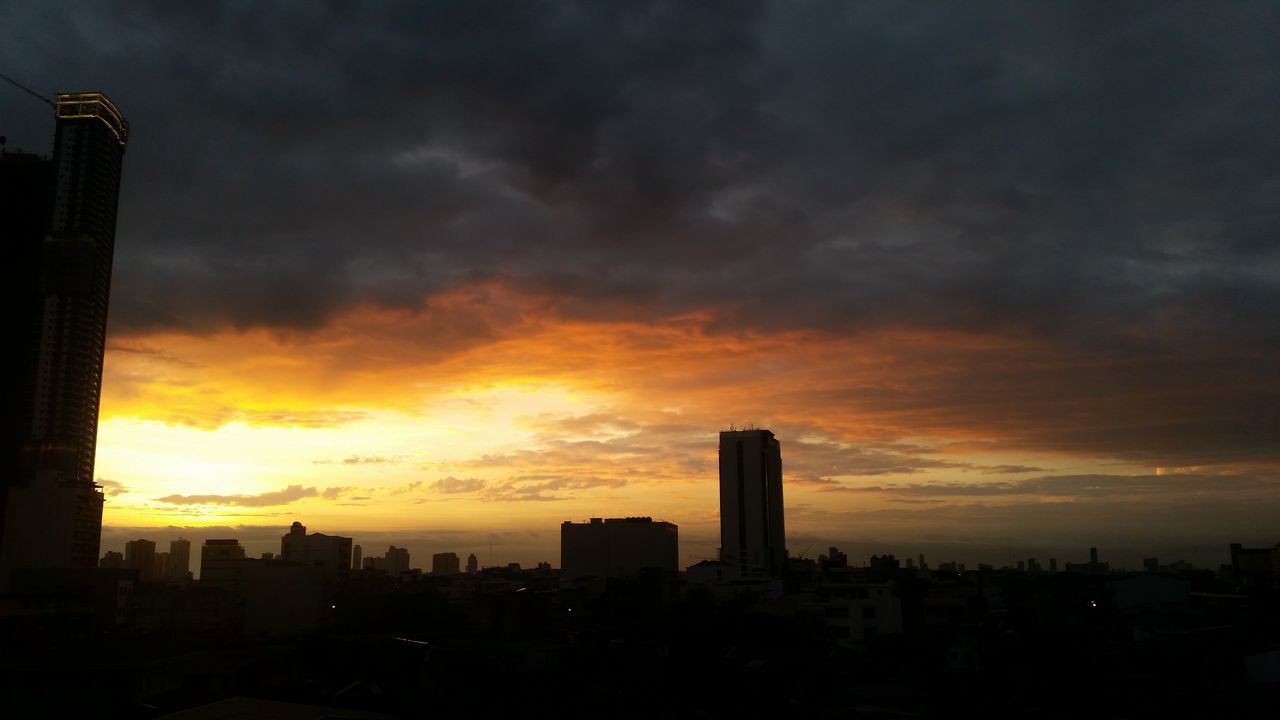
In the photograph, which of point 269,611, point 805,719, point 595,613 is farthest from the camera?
point 269,611

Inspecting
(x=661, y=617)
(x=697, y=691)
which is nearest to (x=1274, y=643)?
(x=697, y=691)

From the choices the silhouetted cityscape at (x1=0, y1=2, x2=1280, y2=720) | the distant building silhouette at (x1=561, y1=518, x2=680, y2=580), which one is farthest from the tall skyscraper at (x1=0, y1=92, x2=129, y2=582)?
the distant building silhouette at (x1=561, y1=518, x2=680, y2=580)

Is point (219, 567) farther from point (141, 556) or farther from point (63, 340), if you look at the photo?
point (141, 556)

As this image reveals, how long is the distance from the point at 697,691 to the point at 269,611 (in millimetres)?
41301

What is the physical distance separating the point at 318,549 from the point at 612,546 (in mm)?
36360

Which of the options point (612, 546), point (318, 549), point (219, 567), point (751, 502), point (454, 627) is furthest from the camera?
point (751, 502)

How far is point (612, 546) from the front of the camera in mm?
109500

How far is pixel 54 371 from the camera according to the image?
73812mm

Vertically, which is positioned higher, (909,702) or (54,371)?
(54,371)

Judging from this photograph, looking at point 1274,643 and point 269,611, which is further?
point 269,611

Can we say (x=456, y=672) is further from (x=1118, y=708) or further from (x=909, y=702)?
(x=1118, y=708)

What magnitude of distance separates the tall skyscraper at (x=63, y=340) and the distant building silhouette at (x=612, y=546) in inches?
2026

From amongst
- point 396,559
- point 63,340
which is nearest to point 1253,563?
point 63,340

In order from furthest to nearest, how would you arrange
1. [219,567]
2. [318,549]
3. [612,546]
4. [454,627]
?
1. [612,546]
2. [318,549]
3. [219,567]
4. [454,627]
